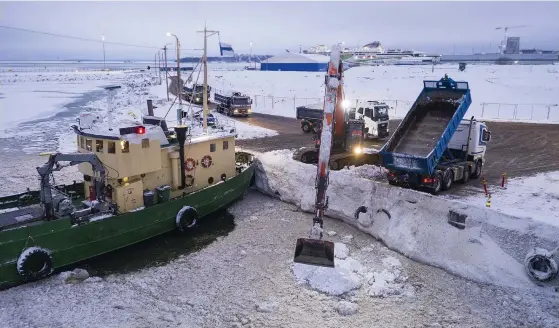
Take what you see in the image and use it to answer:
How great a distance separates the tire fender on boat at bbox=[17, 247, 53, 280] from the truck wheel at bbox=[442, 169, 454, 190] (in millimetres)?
12631

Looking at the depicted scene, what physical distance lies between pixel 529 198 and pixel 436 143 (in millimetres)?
3496

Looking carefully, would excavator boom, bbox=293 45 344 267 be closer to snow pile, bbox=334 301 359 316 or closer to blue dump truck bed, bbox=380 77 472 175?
snow pile, bbox=334 301 359 316

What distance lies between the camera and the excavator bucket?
1098cm

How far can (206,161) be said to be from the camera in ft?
52.2

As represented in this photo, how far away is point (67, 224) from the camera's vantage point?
11.2 metres

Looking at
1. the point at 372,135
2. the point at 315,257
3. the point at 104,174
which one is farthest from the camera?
the point at 372,135

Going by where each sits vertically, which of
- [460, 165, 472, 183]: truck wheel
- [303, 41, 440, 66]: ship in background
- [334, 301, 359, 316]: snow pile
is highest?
[303, 41, 440, 66]: ship in background

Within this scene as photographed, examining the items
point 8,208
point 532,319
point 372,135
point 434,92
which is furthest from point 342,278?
point 372,135

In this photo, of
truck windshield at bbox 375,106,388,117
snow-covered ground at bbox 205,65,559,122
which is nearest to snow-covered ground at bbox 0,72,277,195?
truck windshield at bbox 375,106,388,117

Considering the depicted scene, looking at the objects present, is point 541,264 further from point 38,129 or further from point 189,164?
point 38,129

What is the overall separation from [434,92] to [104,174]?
12248 mm

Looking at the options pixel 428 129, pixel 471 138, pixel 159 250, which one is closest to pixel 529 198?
pixel 471 138

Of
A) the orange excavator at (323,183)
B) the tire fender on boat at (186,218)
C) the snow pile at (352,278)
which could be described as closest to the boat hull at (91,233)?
the tire fender on boat at (186,218)

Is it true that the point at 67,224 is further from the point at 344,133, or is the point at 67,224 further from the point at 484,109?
the point at 484,109
